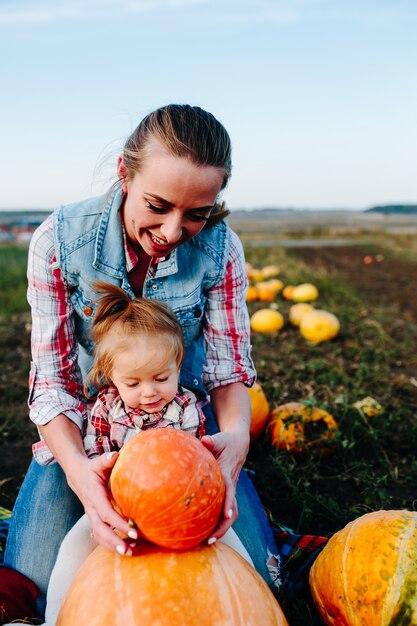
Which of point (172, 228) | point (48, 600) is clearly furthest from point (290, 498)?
point (172, 228)

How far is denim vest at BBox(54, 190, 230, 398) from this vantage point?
2.63 m

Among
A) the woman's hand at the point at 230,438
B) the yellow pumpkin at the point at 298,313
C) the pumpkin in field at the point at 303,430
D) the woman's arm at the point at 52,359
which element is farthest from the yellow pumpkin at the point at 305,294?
the woman's arm at the point at 52,359

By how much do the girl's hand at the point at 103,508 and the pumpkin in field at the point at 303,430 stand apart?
2.06 metres

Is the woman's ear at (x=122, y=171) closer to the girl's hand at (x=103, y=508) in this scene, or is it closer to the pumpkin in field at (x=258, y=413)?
the girl's hand at (x=103, y=508)

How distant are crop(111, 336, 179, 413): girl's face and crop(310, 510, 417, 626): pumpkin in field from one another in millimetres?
918

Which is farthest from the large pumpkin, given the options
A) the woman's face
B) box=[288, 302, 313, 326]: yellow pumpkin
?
box=[288, 302, 313, 326]: yellow pumpkin

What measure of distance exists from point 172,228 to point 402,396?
3.69 meters

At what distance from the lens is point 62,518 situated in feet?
8.31

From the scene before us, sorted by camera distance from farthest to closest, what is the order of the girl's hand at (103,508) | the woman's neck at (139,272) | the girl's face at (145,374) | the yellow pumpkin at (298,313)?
1. the yellow pumpkin at (298,313)
2. the woman's neck at (139,272)
3. the girl's face at (145,374)
4. the girl's hand at (103,508)

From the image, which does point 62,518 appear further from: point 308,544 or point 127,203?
point 127,203

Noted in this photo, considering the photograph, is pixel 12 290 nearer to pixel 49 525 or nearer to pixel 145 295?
pixel 145 295

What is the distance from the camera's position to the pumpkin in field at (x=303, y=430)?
391 centimetres

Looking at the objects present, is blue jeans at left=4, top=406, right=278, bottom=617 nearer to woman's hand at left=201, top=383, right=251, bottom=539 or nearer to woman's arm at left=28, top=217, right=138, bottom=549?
woman's arm at left=28, top=217, right=138, bottom=549

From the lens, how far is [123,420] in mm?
Answer: 2449
